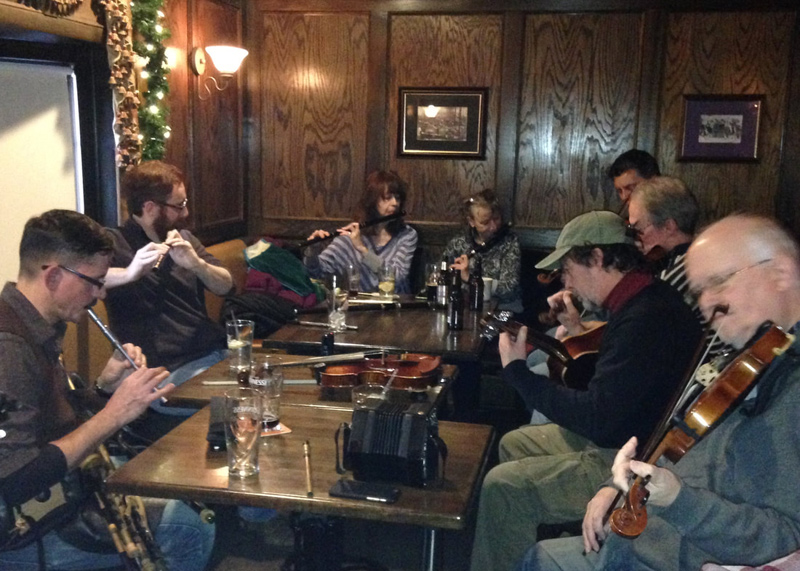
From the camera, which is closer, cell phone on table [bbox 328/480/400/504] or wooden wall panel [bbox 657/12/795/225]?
cell phone on table [bbox 328/480/400/504]

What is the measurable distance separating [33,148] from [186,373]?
4.11 feet

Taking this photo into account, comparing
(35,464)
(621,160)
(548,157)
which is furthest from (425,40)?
(35,464)

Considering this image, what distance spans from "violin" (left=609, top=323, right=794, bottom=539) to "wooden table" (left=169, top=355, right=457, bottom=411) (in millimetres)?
836

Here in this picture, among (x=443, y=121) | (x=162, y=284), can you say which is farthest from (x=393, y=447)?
Answer: (x=443, y=121)

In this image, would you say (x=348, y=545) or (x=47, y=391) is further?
(x=348, y=545)

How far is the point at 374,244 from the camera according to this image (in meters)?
4.64

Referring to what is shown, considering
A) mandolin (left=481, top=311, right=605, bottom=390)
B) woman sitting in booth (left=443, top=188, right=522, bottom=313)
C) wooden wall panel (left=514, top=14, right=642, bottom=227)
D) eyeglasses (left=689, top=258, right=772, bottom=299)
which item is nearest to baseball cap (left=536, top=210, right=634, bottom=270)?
mandolin (left=481, top=311, right=605, bottom=390)

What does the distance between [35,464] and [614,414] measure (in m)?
1.43

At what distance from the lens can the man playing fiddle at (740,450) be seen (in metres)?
1.40

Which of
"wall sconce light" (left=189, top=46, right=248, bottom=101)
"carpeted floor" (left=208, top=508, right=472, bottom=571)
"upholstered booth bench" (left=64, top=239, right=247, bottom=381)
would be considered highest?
"wall sconce light" (left=189, top=46, right=248, bottom=101)

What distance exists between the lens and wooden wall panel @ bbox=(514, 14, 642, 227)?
491 centimetres

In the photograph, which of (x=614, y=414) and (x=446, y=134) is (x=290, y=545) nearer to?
(x=614, y=414)

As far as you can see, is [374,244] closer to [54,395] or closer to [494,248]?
[494,248]

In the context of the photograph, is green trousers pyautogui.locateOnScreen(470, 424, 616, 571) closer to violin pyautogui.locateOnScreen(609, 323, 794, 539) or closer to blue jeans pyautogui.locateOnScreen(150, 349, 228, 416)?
violin pyautogui.locateOnScreen(609, 323, 794, 539)
